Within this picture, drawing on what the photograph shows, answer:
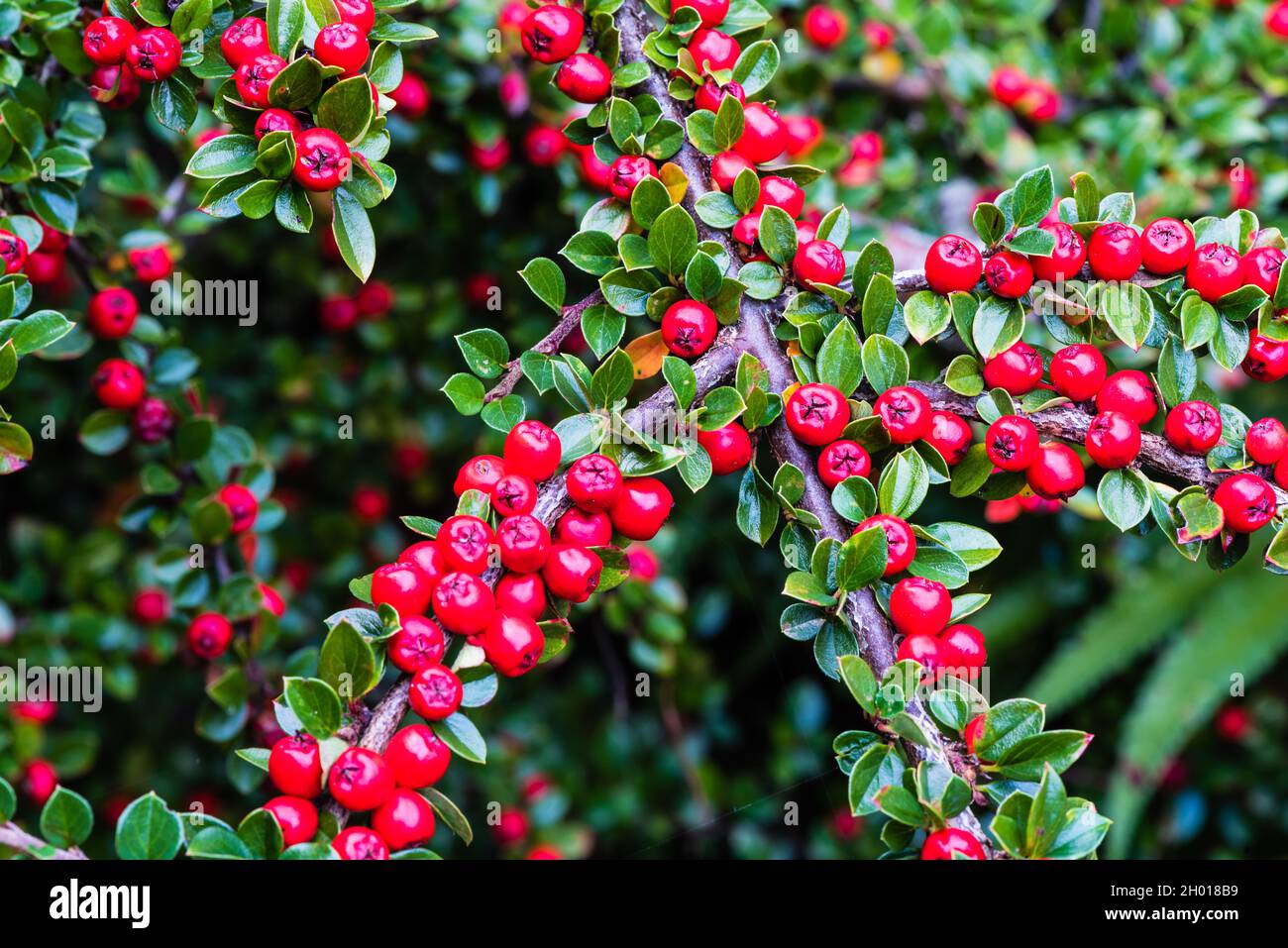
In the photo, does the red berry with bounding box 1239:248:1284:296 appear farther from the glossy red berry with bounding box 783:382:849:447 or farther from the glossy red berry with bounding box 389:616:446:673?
the glossy red berry with bounding box 389:616:446:673

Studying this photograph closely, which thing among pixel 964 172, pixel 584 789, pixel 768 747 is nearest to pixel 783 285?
pixel 964 172

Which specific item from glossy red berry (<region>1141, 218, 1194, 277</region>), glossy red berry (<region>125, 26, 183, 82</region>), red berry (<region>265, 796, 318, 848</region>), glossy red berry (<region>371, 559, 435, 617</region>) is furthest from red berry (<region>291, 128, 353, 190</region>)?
glossy red berry (<region>1141, 218, 1194, 277</region>)

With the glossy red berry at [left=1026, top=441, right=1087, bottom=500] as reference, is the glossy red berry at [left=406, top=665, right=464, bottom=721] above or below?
below

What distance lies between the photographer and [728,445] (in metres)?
1.32

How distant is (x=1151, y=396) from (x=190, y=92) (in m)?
1.33

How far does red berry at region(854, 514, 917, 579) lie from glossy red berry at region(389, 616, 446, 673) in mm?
508

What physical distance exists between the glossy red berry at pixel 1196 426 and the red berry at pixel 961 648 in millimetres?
367

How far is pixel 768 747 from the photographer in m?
3.28

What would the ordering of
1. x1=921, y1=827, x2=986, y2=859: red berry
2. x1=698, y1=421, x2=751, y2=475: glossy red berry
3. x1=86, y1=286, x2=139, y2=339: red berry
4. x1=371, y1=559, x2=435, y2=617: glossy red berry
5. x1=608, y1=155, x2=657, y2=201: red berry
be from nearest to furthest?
x1=921, y1=827, x2=986, y2=859: red berry < x1=371, y1=559, x2=435, y2=617: glossy red berry < x1=698, y1=421, x2=751, y2=475: glossy red berry < x1=608, y1=155, x2=657, y2=201: red berry < x1=86, y1=286, x2=139, y2=339: red berry

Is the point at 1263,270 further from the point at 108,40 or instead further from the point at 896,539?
the point at 108,40

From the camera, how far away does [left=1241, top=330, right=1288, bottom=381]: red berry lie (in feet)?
4.50

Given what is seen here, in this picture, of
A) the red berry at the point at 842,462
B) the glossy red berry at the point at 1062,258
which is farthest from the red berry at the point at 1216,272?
the red berry at the point at 842,462

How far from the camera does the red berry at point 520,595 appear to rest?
1.23 m

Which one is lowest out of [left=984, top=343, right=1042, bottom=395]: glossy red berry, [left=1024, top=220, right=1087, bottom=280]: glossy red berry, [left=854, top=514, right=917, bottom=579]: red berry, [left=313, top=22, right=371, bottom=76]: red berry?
[left=854, top=514, right=917, bottom=579]: red berry
